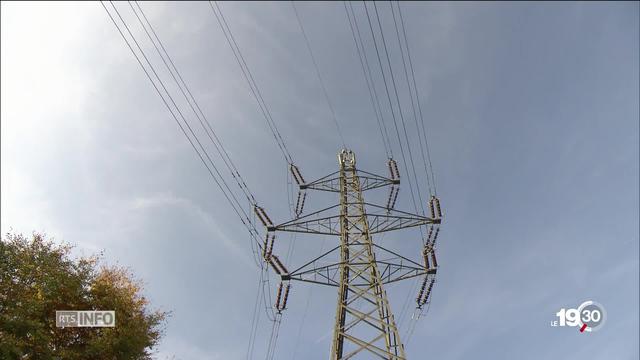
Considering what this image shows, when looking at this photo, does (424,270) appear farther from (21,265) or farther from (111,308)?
(21,265)

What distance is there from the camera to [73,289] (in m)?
21.9

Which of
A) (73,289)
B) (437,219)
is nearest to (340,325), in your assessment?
(437,219)

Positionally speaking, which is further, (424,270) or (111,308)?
(111,308)

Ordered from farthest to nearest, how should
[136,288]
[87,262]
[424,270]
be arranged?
[136,288] → [87,262] → [424,270]

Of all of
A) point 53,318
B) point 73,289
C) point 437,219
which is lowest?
point 53,318

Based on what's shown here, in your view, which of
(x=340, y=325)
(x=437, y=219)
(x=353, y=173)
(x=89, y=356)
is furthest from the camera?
(x=353, y=173)

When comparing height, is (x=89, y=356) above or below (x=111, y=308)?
below

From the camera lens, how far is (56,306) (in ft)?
70.8

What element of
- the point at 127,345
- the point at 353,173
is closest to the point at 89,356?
the point at 127,345

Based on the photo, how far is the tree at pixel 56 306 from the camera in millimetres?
19000

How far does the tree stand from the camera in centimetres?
1900

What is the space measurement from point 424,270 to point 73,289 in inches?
746

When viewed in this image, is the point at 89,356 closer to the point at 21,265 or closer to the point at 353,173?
the point at 21,265

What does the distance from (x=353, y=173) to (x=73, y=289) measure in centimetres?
1686
